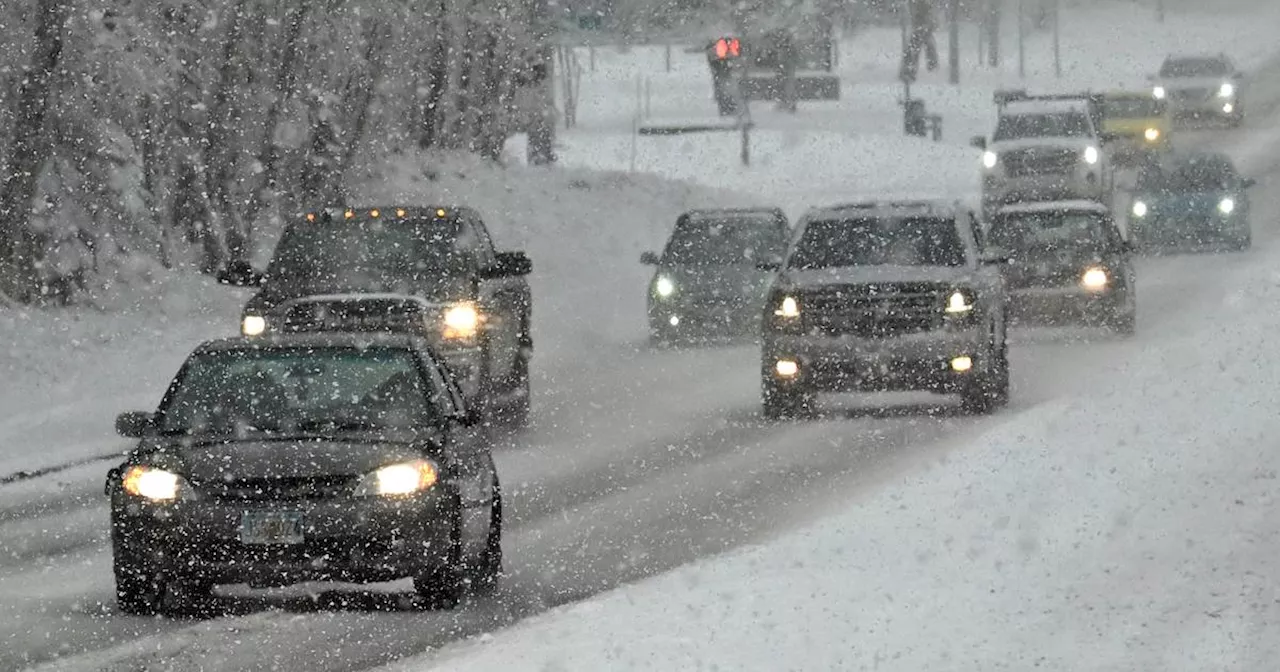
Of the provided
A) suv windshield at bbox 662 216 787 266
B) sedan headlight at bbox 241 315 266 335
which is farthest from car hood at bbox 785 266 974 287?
suv windshield at bbox 662 216 787 266

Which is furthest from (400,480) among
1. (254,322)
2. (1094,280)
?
(1094,280)

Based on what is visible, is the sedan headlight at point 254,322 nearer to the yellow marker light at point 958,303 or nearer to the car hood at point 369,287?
the car hood at point 369,287

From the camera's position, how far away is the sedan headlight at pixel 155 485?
12156 mm

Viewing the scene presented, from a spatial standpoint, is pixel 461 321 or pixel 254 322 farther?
pixel 461 321

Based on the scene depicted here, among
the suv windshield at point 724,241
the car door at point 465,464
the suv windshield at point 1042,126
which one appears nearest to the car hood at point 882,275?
the car door at point 465,464

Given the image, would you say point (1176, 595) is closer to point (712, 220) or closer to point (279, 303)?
point (279, 303)

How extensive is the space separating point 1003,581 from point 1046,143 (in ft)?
105

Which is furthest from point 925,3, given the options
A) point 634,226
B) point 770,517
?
point 770,517

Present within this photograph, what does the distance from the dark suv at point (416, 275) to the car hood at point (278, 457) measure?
7.44 metres

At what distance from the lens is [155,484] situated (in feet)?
40.1

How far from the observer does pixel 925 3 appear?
95.4 m

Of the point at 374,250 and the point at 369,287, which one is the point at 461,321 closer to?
the point at 369,287

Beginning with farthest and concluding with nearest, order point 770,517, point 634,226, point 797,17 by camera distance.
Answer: point 797,17, point 634,226, point 770,517

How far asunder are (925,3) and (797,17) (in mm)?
15833
